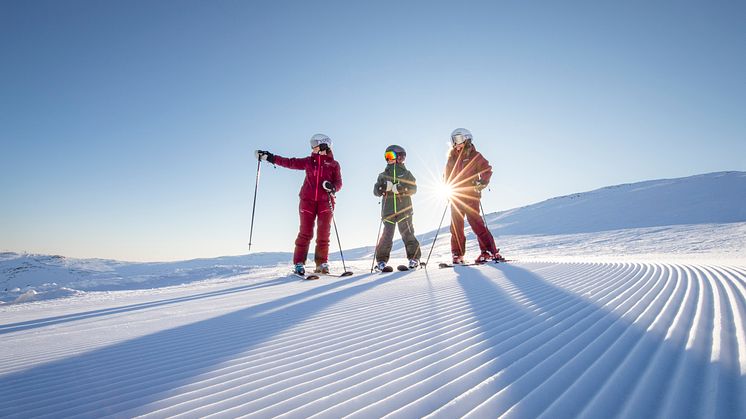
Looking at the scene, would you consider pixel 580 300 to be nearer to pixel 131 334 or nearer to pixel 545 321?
pixel 545 321

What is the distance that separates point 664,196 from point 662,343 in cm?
2353

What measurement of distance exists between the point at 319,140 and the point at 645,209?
1795cm

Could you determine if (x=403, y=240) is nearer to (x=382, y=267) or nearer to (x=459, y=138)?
(x=382, y=267)

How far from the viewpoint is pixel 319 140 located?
637 cm

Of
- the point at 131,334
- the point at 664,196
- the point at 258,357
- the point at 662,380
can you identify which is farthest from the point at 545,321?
the point at 664,196

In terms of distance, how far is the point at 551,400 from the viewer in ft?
3.10

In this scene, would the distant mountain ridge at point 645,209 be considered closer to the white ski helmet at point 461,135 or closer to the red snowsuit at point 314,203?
the white ski helmet at point 461,135

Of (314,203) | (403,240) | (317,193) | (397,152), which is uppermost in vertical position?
(397,152)

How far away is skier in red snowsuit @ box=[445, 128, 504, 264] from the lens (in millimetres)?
6438

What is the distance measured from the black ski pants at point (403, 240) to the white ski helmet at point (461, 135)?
5.92 feet

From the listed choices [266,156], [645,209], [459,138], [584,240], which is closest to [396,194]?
[459,138]

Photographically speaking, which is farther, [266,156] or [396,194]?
[396,194]

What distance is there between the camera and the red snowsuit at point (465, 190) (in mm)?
6520

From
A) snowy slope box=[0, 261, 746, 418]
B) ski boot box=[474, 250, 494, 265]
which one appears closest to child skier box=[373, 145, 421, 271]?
ski boot box=[474, 250, 494, 265]
